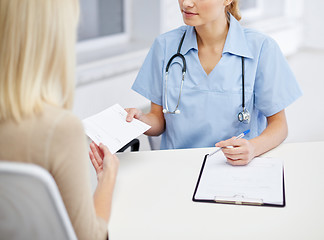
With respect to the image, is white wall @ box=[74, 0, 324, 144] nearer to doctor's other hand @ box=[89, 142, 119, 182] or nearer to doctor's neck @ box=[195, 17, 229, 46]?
doctor's neck @ box=[195, 17, 229, 46]

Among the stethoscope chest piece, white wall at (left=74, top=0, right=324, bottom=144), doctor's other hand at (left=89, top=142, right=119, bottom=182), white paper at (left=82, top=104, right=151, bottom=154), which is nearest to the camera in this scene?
doctor's other hand at (left=89, top=142, right=119, bottom=182)

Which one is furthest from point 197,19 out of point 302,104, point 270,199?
point 302,104

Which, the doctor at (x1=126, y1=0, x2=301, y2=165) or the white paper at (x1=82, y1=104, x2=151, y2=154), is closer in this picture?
the white paper at (x1=82, y1=104, x2=151, y2=154)

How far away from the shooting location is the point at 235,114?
61.2 inches

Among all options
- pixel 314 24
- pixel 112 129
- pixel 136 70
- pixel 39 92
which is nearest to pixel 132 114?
pixel 112 129

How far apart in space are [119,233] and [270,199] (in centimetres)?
38

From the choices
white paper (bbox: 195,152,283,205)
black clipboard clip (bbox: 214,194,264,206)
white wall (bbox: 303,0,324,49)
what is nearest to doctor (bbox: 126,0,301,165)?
white paper (bbox: 195,152,283,205)

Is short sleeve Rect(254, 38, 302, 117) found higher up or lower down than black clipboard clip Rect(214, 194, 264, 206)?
higher up

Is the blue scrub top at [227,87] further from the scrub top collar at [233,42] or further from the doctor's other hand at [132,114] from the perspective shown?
the doctor's other hand at [132,114]

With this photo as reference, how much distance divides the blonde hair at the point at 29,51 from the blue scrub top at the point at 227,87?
32.4 inches

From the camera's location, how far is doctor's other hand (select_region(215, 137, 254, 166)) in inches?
50.8

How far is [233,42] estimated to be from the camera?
155 cm

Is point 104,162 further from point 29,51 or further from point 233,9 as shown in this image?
point 233,9

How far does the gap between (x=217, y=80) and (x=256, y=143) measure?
0.92 ft
